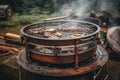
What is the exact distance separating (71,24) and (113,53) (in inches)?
71.2

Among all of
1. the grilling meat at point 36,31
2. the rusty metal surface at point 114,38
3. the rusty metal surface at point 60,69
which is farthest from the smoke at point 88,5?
the rusty metal surface at point 60,69

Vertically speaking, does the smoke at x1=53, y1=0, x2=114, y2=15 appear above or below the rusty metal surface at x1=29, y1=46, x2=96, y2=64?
above

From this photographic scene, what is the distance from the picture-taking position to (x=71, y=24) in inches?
261

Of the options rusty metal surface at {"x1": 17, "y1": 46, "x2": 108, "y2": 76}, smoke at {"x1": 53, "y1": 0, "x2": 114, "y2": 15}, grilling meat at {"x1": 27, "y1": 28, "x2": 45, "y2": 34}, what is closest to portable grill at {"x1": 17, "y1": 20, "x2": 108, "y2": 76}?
rusty metal surface at {"x1": 17, "y1": 46, "x2": 108, "y2": 76}

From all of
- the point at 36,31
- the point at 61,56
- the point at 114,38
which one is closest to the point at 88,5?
the point at 114,38

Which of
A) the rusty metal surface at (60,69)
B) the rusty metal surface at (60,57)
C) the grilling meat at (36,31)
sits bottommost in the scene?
the rusty metal surface at (60,69)

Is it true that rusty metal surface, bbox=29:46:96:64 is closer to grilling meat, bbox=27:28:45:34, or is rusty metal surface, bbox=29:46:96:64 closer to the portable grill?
the portable grill

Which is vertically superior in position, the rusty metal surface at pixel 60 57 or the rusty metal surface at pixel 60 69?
the rusty metal surface at pixel 60 57

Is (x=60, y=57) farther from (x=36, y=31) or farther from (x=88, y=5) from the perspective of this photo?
(x=88, y=5)

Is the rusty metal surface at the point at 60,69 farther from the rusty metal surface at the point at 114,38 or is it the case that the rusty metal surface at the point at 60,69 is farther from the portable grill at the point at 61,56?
the rusty metal surface at the point at 114,38

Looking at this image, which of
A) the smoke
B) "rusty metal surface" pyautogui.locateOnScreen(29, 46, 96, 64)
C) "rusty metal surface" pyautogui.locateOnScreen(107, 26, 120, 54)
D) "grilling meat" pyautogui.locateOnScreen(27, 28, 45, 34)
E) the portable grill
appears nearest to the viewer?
the portable grill

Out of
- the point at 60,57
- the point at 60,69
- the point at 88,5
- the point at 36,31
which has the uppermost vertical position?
the point at 88,5

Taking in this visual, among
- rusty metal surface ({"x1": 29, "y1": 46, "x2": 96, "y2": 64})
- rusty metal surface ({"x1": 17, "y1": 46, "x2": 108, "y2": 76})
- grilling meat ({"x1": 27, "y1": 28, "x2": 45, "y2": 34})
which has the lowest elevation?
rusty metal surface ({"x1": 17, "y1": 46, "x2": 108, "y2": 76})

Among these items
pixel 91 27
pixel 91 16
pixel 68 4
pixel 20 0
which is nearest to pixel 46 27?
pixel 91 27
